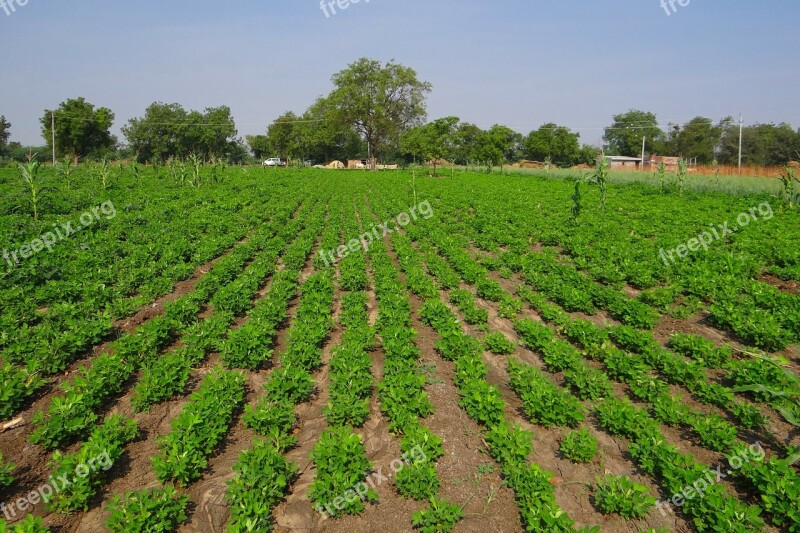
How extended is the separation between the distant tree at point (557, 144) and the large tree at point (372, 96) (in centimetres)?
2990

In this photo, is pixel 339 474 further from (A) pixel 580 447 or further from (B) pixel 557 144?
(B) pixel 557 144

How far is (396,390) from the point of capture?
545 centimetres

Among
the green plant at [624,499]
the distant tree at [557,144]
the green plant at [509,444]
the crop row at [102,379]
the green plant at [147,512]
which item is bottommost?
the green plant at [624,499]

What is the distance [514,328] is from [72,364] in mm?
7090

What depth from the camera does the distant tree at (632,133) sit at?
94.9 metres

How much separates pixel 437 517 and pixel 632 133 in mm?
111232

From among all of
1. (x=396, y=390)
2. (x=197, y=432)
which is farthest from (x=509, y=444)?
(x=197, y=432)

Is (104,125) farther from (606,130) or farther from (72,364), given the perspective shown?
(606,130)

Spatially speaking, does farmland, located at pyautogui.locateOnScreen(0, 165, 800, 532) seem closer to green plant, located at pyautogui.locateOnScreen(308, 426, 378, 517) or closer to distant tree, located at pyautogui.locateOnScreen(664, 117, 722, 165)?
green plant, located at pyautogui.locateOnScreen(308, 426, 378, 517)

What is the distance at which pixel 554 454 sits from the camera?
16.1ft

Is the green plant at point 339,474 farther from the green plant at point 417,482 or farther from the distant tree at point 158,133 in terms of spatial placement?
the distant tree at point 158,133

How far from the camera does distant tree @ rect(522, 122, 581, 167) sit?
305 feet

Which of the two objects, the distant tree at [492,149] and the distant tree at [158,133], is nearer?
the distant tree at [492,149]

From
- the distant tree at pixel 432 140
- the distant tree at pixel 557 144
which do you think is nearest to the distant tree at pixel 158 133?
the distant tree at pixel 432 140
